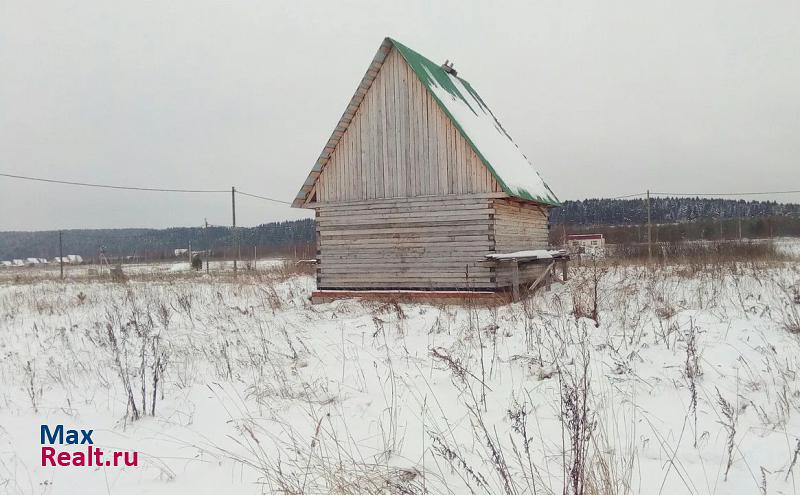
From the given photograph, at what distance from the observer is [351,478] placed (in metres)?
3.17

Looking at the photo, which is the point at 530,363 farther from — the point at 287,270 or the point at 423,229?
the point at 287,270

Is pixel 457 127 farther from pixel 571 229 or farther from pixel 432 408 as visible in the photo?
pixel 571 229

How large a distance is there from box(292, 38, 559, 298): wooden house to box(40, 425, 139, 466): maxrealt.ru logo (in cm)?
846

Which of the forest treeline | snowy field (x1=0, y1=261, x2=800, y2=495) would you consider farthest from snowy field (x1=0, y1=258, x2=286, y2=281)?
snowy field (x1=0, y1=261, x2=800, y2=495)

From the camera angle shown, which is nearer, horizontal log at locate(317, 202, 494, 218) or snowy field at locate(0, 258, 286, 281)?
horizontal log at locate(317, 202, 494, 218)

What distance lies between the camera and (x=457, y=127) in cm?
1205

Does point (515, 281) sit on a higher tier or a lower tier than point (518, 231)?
lower

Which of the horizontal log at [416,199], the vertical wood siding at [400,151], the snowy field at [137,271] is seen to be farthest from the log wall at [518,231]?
the snowy field at [137,271]

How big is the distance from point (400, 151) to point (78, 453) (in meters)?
10.00

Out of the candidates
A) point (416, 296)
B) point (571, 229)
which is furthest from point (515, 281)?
point (571, 229)

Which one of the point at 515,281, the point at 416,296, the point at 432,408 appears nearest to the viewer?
the point at 432,408

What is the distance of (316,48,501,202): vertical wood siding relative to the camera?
1232 cm

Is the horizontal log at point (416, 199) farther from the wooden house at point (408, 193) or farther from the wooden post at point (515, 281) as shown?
the wooden post at point (515, 281)

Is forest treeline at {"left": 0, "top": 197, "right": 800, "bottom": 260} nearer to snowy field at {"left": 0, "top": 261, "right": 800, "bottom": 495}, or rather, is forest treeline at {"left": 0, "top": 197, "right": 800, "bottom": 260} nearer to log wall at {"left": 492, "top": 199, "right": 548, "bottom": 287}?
log wall at {"left": 492, "top": 199, "right": 548, "bottom": 287}
